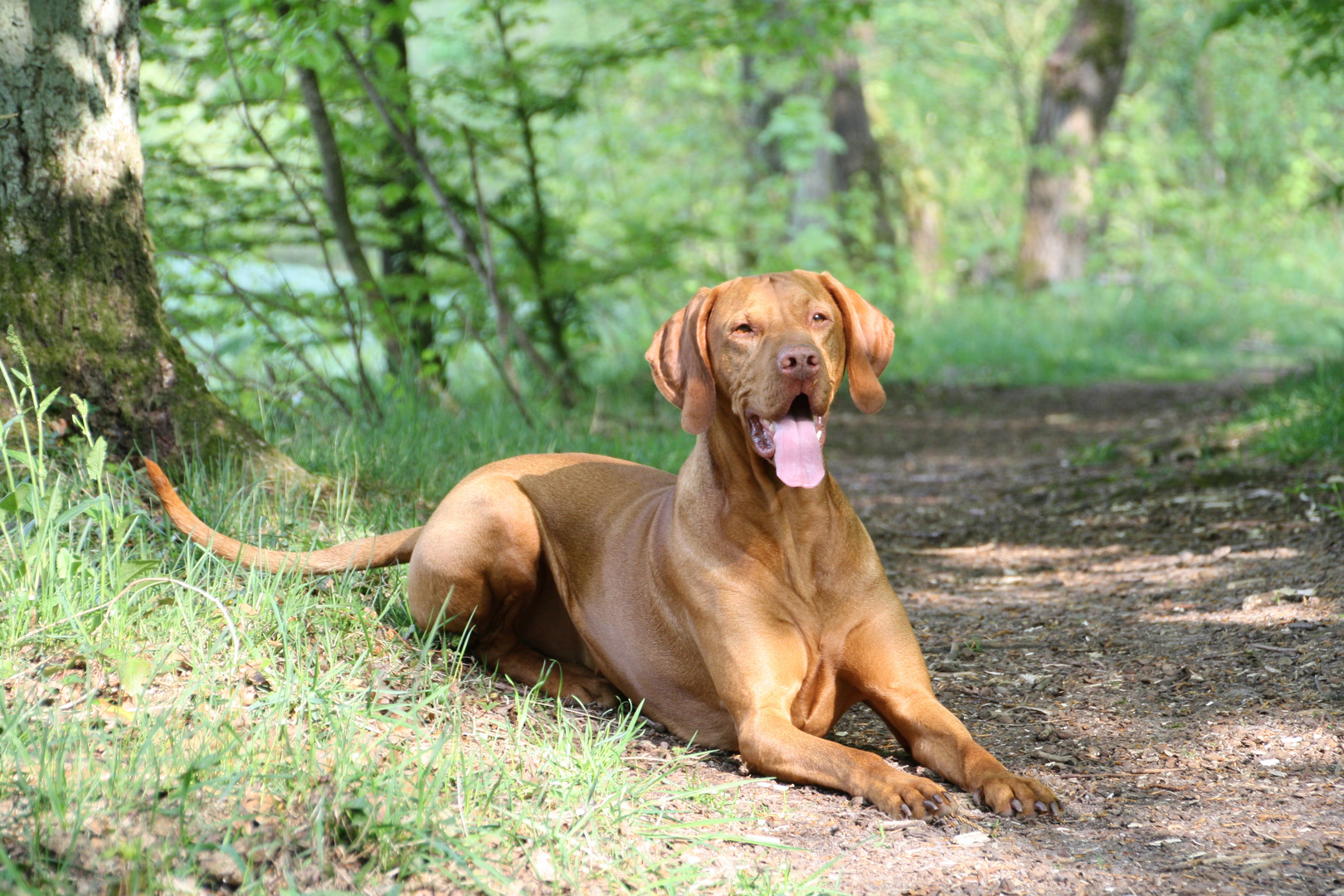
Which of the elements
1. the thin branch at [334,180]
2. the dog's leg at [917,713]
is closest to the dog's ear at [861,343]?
the dog's leg at [917,713]

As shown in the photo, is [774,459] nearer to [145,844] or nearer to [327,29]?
[145,844]

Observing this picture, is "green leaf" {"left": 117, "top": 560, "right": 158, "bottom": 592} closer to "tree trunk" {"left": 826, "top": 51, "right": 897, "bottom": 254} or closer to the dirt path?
the dirt path

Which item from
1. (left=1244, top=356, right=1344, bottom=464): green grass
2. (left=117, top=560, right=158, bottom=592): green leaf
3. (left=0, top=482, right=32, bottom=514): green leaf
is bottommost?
(left=1244, top=356, right=1344, bottom=464): green grass

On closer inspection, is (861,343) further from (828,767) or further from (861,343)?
(828,767)

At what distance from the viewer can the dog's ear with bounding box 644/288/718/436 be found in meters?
2.90

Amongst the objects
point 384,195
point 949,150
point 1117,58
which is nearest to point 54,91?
point 384,195

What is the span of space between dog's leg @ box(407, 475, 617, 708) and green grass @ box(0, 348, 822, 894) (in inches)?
5.0

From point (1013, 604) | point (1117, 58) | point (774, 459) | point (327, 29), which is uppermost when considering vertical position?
point (1117, 58)

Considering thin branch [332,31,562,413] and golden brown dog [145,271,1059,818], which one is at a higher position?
thin branch [332,31,562,413]

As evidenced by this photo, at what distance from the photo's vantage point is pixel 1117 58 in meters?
14.1

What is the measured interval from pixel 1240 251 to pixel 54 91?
646 inches

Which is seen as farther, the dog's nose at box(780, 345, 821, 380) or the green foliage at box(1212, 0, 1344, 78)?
the green foliage at box(1212, 0, 1344, 78)

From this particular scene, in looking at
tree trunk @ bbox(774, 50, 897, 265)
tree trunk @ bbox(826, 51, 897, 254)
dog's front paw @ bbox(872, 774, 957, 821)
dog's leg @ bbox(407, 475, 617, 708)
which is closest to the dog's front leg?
dog's front paw @ bbox(872, 774, 957, 821)

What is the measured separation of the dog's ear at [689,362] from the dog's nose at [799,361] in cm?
27
